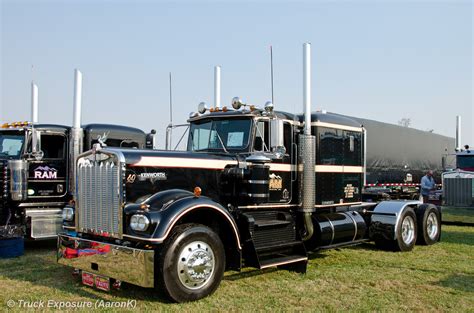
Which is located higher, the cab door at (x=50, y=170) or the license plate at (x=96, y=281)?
the cab door at (x=50, y=170)

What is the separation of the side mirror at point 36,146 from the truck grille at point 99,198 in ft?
11.6

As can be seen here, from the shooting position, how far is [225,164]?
7.20 m

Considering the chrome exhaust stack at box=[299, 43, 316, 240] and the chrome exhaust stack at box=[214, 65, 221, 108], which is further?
the chrome exhaust stack at box=[214, 65, 221, 108]

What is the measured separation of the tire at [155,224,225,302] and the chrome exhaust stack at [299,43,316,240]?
226 centimetres

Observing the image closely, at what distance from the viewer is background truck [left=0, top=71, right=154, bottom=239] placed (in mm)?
9609

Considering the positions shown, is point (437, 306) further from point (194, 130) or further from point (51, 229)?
point (51, 229)

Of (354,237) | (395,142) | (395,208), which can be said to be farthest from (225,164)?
(395,142)

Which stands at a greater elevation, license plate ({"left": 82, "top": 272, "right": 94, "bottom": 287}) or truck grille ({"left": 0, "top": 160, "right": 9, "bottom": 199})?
truck grille ({"left": 0, "top": 160, "right": 9, "bottom": 199})

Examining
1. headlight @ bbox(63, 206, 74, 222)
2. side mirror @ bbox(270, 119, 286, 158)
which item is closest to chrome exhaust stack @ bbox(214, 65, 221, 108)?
side mirror @ bbox(270, 119, 286, 158)

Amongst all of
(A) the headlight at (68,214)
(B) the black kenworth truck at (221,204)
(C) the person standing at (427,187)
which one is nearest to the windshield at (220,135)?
(B) the black kenworth truck at (221,204)

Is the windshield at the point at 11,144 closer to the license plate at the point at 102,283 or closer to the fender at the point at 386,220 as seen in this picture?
the license plate at the point at 102,283

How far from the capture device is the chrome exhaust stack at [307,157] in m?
8.09

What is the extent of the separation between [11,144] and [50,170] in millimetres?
943

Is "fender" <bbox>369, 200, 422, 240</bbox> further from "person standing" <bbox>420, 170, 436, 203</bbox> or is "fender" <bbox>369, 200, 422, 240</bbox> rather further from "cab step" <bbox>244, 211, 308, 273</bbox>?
"person standing" <bbox>420, 170, 436, 203</bbox>
